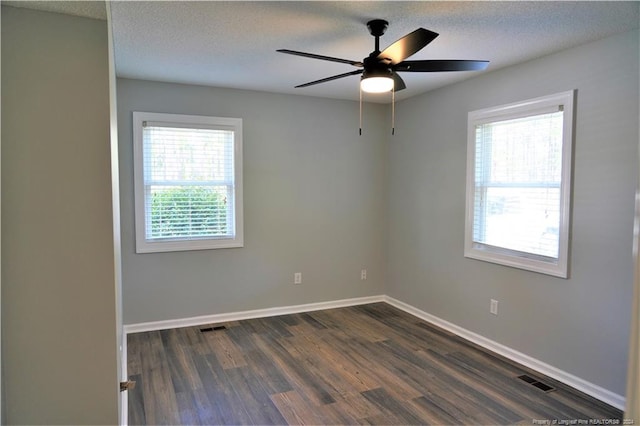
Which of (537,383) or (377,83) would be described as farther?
(537,383)

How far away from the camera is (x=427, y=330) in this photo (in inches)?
163

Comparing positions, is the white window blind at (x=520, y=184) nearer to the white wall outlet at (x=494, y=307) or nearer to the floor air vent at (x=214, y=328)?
the white wall outlet at (x=494, y=307)

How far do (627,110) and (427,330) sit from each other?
2.54 meters

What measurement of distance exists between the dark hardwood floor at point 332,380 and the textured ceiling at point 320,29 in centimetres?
241

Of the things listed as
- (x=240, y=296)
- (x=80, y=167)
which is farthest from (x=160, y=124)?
(x=80, y=167)

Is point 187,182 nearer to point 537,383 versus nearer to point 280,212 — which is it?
point 280,212

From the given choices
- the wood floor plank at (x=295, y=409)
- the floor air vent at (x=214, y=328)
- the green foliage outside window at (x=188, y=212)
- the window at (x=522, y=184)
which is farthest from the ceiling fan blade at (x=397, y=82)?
the floor air vent at (x=214, y=328)

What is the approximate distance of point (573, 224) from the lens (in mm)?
2975

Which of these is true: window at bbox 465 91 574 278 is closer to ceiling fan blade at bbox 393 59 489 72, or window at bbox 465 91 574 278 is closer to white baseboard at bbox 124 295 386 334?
ceiling fan blade at bbox 393 59 489 72

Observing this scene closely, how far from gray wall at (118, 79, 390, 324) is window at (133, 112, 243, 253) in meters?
0.09

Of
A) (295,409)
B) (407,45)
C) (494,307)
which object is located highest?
(407,45)

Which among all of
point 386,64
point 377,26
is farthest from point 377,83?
point 377,26

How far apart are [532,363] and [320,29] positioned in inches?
119

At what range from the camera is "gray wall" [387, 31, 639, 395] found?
2703 mm
